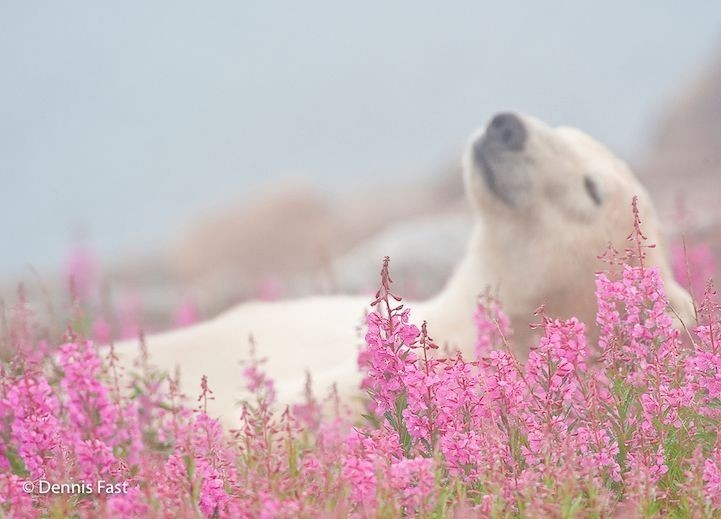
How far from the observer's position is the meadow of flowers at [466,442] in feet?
8.25

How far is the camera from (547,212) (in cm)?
555

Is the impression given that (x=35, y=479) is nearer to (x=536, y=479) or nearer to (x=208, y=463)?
(x=208, y=463)

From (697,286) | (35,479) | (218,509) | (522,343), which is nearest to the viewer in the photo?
(218,509)

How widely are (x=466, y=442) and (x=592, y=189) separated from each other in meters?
3.03

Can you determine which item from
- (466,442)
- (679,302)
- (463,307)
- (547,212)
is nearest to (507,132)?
(547,212)

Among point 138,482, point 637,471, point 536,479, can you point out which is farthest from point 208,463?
point 637,471

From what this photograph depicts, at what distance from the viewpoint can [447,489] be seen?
2578mm

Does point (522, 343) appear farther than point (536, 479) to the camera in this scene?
Yes

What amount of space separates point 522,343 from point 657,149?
807 inches

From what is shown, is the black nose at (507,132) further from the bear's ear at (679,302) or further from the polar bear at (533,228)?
the bear's ear at (679,302)

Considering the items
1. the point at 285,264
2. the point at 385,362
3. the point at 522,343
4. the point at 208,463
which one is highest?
the point at 285,264

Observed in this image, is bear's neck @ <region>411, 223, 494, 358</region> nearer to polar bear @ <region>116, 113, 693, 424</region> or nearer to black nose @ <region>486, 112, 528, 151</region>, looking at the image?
polar bear @ <region>116, 113, 693, 424</region>

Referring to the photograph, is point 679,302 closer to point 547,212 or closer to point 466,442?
point 547,212

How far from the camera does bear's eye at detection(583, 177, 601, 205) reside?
5.53m
